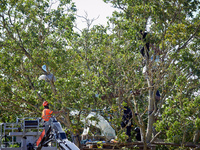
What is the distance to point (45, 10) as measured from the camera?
1491 cm

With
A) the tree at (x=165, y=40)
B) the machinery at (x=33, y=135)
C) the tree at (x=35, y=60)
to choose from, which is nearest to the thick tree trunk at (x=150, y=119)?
the tree at (x=165, y=40)

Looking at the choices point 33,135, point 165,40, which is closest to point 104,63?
point 165,40

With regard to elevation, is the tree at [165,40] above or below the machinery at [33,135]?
above

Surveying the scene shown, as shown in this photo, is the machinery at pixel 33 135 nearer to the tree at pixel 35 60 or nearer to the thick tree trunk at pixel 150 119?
the tree at pixel 35 60

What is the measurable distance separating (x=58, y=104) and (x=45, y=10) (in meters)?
4.67

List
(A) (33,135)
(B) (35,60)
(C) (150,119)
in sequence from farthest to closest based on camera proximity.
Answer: (C) (150,119) → (B) (35,60) → (A) (33,135)

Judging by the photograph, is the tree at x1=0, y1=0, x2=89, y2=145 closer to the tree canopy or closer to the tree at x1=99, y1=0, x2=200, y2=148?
the tree canopy

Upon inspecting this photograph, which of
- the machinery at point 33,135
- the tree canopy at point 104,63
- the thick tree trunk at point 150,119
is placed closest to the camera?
the machinery at point 33,135

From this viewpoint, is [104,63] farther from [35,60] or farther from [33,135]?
[33,135]

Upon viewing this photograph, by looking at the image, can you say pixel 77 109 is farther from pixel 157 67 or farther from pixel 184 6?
pixel 184 6

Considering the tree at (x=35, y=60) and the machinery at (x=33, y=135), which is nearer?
the machinery at (x=33, y=135)

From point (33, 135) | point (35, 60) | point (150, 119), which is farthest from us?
point (150, 119)

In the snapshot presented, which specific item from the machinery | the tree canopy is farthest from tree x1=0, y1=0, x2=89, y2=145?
the machinery

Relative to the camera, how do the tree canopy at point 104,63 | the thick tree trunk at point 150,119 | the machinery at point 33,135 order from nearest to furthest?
1. the machinery at point 33,135
2. the tree canopy at point 104,63
3. the thick tree trunk at point 150,119
